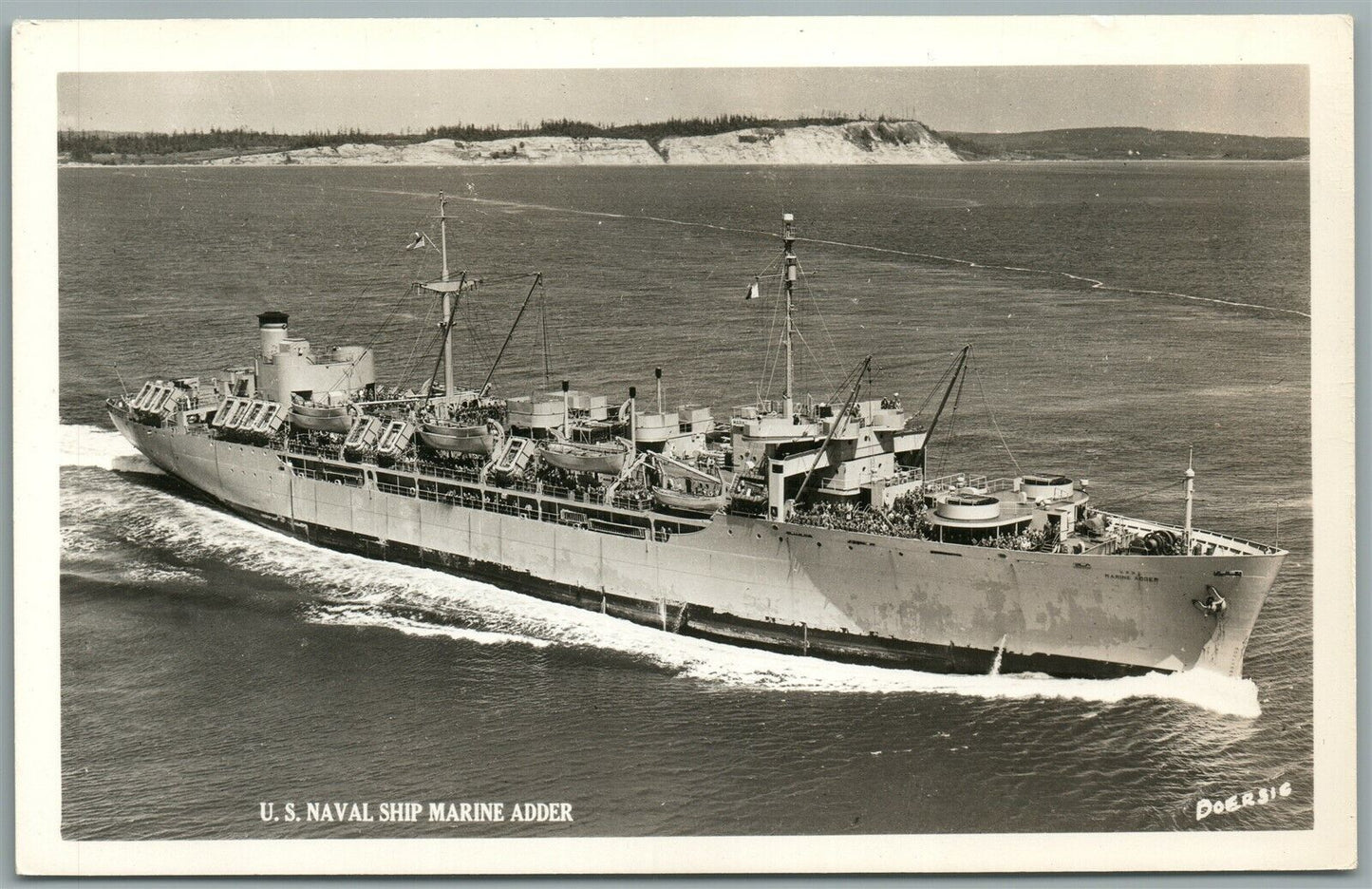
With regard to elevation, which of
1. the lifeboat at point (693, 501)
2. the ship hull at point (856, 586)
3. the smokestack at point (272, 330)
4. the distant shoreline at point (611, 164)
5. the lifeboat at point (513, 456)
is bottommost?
the ship hull at point (856, 586)

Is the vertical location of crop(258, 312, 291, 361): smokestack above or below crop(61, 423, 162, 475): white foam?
above

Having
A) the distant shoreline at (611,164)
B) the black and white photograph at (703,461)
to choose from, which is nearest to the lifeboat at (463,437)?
the black and white photograph at (703,461)

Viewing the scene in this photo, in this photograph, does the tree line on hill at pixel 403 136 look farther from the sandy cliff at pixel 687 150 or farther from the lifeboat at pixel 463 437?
the lifeboat at pixel 463 437

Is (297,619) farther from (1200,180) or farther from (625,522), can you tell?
(1200,180)

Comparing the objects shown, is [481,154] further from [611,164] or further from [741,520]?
[741,520]

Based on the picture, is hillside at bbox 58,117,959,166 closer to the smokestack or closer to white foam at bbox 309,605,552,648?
the smokestack

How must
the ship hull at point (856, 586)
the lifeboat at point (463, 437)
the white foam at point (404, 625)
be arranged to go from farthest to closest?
the lifeboat at point (463, 437), the white foam at point (404, 625), the ship hull at point (856, 586)

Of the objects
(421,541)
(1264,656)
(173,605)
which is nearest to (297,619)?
(173,605)

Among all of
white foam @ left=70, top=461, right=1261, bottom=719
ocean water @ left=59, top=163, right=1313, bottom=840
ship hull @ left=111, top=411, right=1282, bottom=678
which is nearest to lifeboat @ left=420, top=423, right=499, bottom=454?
ship hull @ left=111, top=411, right=1282, bottom=678
